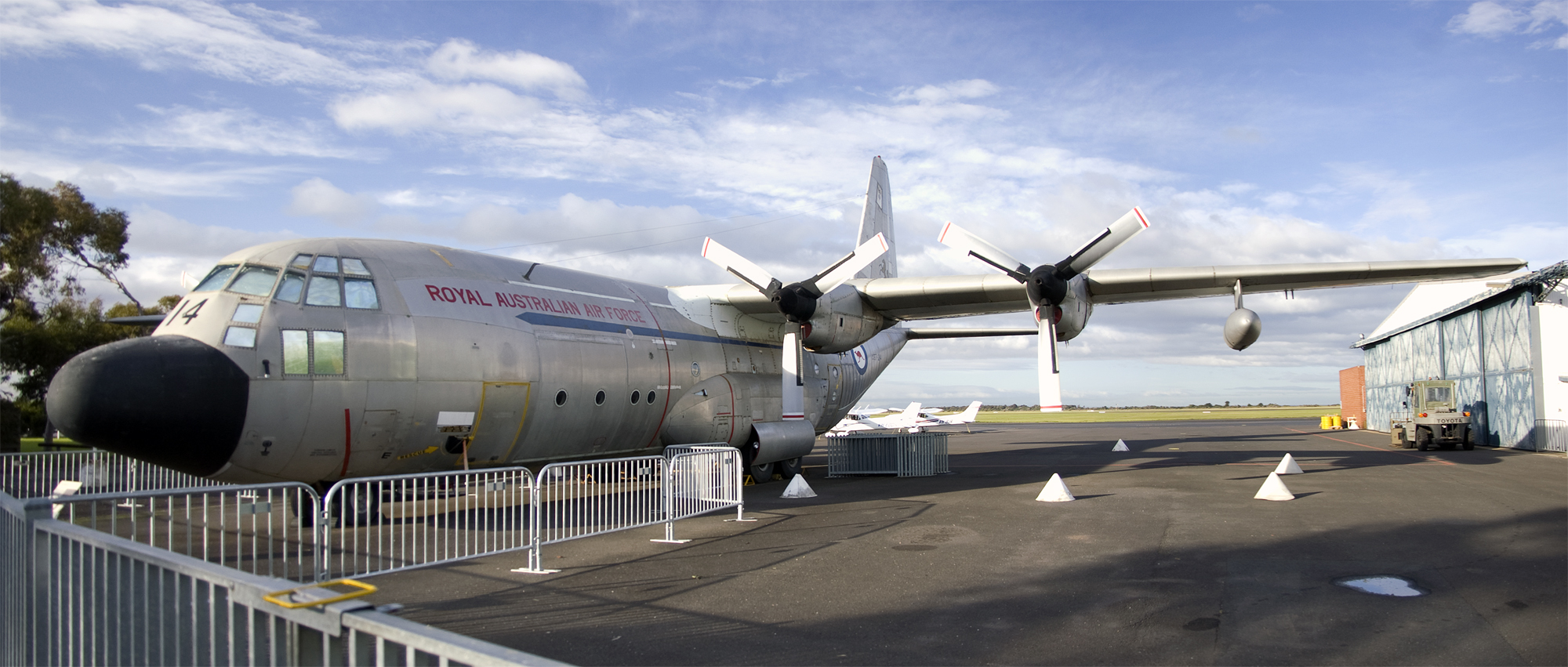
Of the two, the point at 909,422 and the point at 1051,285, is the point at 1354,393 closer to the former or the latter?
the point at 909,422

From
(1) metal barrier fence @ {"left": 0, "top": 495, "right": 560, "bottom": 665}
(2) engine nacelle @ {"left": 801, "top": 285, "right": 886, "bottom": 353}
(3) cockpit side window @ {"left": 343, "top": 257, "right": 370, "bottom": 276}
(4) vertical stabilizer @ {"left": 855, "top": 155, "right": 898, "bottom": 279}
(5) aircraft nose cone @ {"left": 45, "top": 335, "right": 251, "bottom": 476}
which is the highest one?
(4) vertical stabilizer @ {"left": 855, "top": 155, "right": 898, "bottom": 279}

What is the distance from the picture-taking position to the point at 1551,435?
25656 millimetres

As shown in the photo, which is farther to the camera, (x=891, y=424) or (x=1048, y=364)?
(x=891, y=424)

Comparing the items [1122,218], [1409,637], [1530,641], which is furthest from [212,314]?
[1122,218]

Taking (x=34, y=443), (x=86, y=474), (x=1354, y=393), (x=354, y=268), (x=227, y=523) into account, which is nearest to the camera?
(x=354, y=268)

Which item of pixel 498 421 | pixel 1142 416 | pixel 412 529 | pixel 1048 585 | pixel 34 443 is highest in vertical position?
pixel 498 421

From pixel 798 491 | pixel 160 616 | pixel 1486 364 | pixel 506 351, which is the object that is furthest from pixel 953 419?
pixel 160 616

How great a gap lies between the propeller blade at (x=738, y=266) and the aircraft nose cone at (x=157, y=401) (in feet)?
29.5

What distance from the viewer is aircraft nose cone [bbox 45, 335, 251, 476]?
8.64 meters

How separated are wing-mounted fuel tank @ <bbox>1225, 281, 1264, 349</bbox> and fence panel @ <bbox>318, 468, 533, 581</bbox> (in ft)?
40.6

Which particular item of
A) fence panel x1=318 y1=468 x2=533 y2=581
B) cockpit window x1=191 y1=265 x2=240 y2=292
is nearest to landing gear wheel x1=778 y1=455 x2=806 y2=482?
fence panel x1=318 y1=468 x2=533 y2=581

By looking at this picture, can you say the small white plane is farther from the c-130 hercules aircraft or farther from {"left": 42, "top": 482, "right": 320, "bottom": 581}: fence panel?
{"left": 42, "top": 482, "right": 320, "bottom": 581}: fence panel

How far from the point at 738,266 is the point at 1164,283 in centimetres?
831

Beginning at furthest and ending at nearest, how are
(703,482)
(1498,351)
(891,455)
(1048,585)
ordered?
(1498,351) < (891,455) < (703,482) < (1048,585)
